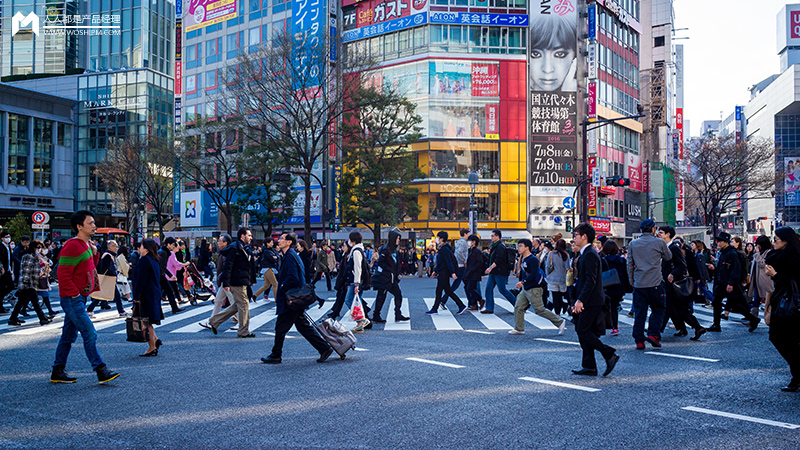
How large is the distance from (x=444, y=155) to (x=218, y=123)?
1806 cm

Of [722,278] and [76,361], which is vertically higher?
[722,278]

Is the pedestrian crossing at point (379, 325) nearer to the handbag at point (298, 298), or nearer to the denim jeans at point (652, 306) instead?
the denim jeans at point (652, 306)

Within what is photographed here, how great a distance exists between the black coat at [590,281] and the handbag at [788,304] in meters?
1.60

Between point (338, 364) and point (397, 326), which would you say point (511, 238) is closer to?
point (397, 326)

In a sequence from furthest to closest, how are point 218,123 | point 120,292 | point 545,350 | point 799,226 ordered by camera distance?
1. point 799,226
2. point 218,123
3. point 120,292
4. point 545,350

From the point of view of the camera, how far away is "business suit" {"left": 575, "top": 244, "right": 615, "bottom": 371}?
6.72 meters

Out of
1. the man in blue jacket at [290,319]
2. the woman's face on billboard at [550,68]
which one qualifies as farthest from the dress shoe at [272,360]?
the woman's face on billboard at [550,68]

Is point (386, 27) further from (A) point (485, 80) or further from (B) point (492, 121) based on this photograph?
(B) point (492, 121)

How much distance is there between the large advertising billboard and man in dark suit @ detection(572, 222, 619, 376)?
40082 millimetres

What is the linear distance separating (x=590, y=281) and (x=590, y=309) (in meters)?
0.29

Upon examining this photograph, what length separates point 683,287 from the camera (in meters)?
9.45

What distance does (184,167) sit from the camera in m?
34.7

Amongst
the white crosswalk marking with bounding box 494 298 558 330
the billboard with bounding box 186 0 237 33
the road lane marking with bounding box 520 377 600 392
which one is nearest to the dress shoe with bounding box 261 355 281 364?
the road lane marking with bounding box 520 377 600 392

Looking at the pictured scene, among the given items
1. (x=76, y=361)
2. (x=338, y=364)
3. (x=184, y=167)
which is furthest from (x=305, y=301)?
(x=184, y=167)
